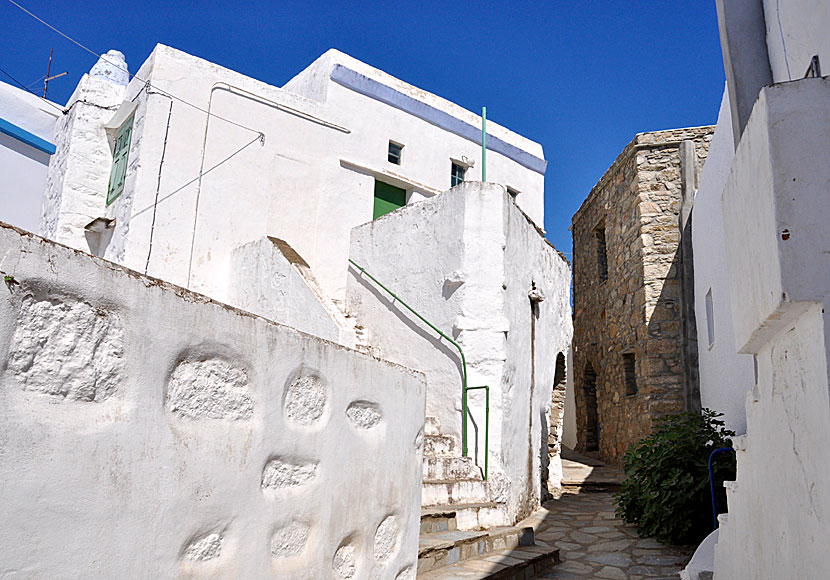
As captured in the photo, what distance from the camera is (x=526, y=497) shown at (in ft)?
26.4

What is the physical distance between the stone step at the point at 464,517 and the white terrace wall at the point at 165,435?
9.28 feet

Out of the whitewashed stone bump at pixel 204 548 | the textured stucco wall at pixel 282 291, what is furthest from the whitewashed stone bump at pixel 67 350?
the textured stucco wall at pixel 282 291

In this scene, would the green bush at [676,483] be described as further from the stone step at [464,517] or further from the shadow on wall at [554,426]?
the shadow on wall at [554,426]

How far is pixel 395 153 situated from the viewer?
1241 centimetres

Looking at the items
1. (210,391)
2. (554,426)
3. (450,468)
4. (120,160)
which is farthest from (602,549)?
(120,160)

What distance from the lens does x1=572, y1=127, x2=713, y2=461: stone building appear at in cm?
1226

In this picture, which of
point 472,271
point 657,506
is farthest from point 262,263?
point 657,506

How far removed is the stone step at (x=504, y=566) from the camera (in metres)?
4.98

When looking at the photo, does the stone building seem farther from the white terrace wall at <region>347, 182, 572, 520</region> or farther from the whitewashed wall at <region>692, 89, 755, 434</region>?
the white terrace wall at <region>347, 182, 572, 520</region>

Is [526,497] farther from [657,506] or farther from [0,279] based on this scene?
[0,279]

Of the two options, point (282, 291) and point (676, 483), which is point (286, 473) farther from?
point (282, 291)

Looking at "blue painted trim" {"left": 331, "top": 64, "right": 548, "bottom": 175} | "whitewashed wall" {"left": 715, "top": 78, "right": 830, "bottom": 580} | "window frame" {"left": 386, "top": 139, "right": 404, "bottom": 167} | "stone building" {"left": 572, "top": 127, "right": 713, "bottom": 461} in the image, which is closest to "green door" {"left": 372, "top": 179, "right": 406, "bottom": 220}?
"window frame" {"left": 386, "top": 139, "right": 404, "bottom": 167}

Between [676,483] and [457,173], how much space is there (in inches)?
316

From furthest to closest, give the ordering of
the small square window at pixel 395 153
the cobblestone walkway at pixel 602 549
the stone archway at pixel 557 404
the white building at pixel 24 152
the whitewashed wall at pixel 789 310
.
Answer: the small square window at pixel 395 153 < the white building at pixel 24 152 < the stone archway at pixel 557 404 < the cobblestone walkway at pixel 602 549 < the whitewashed wall at pixel 789 310
